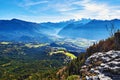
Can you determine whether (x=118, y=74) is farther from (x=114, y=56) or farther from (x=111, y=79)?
(x=114, y=56)

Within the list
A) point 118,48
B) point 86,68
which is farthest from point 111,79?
point 118,48

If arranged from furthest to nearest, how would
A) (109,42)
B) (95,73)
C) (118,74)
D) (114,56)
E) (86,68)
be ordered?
1. (109,42)
2. (86,68)
3. (114,56)
4. (95,73)
5. (118,74)

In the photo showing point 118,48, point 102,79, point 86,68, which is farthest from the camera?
point 118,48

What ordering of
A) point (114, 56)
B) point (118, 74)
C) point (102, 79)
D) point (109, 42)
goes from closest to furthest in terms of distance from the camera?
1. point (102, 79)
2. point (118, 74)
3. point (114, 56)
4. point (109, 42)

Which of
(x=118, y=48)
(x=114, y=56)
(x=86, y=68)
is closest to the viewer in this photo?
(x=114, y=56)

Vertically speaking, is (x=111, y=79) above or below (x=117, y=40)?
below

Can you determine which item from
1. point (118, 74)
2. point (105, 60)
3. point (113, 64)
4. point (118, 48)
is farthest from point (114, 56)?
point (118, 48)

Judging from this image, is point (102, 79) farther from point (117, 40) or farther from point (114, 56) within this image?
point (117, 40)

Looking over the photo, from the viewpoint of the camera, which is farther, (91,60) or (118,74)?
(91,60)

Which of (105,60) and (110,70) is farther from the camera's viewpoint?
(105,60)
